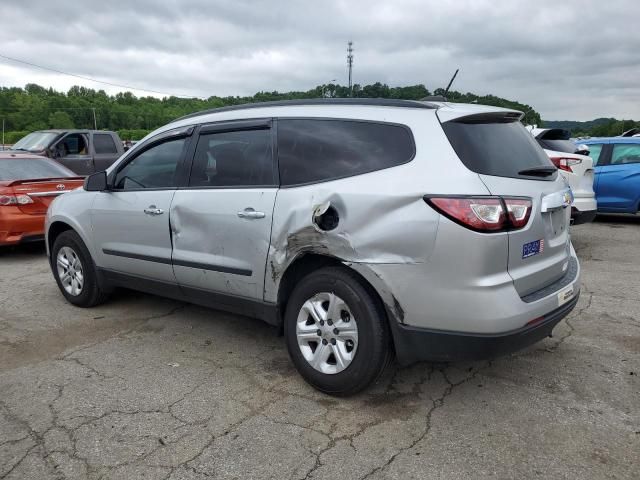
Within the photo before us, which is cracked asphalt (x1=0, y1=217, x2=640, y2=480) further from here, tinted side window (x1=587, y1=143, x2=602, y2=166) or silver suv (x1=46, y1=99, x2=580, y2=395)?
tinted side window (x1=587, y1=143, x2=602, y2=166)

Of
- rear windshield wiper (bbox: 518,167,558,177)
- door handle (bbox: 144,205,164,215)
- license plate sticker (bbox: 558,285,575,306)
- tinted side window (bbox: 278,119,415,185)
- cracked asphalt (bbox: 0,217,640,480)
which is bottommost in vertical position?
cracked asphalt (bbox: 0,217,640,480)

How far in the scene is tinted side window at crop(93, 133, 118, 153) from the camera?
14077 millimetres

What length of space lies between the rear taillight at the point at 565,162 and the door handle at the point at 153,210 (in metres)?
5.66

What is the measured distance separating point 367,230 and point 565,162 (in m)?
5.65

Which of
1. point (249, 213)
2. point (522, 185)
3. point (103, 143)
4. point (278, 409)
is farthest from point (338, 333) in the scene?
point (103, 143)

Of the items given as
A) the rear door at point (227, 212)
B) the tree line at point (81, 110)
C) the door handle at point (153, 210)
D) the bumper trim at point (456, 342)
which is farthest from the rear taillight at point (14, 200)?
the tree line at point (81, 110)

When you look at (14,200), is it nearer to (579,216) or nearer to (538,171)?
(538,171)

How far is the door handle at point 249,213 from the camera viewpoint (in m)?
3.50

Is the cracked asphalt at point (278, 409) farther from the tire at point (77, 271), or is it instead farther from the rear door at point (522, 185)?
the rear door at point (522, 185)

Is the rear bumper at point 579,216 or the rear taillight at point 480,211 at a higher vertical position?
the rear taillight at point 480,211

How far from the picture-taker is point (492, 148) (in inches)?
123

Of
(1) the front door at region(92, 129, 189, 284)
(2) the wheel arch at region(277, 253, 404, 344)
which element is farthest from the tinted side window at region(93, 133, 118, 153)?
(2) the wheel arch at region(277, 253, 404, 344)

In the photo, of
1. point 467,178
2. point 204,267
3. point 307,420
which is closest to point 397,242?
point 467,178

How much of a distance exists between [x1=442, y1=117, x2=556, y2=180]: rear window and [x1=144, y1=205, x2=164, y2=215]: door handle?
2241mm
